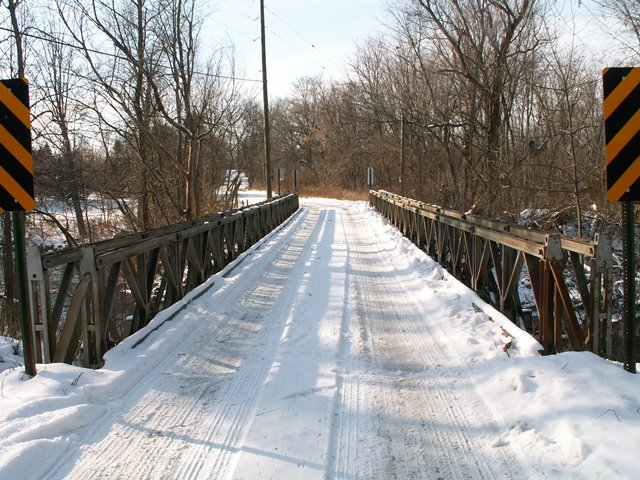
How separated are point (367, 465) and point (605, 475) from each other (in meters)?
1.36

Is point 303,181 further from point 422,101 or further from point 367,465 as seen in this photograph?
point 367,465

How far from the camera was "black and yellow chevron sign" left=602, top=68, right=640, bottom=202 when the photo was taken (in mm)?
3811

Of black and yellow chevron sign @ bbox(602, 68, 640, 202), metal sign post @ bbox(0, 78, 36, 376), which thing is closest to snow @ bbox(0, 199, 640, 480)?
metal sign post @ bbox(0, 78, 36, 376)

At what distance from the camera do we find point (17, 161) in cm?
415

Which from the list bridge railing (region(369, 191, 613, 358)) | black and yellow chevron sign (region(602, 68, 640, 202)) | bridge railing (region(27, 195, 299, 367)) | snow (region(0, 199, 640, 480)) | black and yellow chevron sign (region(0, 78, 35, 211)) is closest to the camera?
snow (region(0, 199, 640, 480))

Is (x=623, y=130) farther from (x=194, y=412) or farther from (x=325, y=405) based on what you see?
(x=194, y=412)

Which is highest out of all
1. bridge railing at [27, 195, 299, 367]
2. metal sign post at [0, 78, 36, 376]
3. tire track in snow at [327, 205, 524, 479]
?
metal sign post at [0, 78, 36, 376]

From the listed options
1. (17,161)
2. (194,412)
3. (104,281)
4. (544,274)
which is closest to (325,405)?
(194,412)

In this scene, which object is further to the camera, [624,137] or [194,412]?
[194,412]

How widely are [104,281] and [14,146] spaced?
6.05 ft

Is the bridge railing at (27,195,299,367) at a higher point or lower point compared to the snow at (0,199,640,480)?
higher

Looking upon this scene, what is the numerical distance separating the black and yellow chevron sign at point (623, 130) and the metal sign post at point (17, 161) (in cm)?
461

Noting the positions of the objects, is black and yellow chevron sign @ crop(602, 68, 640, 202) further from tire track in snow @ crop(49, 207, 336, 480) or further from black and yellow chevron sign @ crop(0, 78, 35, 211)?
black and yellow chevron sign @ crop(0, 78, 35, 211)

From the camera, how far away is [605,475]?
2.80 meters
